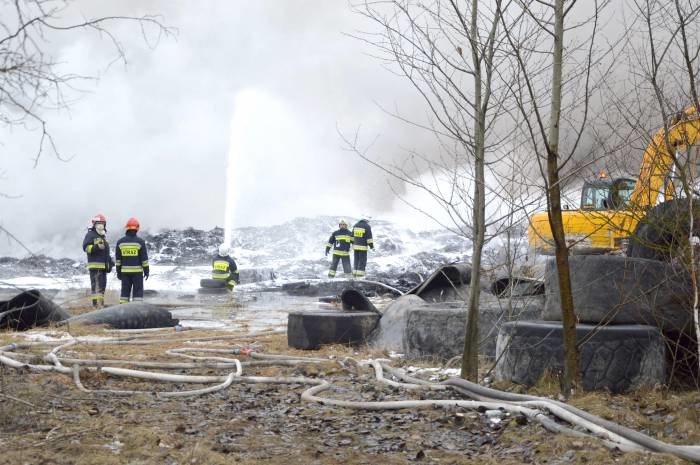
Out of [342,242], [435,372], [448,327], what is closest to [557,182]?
[435,372]

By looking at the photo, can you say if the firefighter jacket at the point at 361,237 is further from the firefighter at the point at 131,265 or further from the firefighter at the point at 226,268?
the firefighter at the point at 131,265

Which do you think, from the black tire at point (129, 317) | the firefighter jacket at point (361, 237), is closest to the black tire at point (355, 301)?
the black tire at point (129, 317)

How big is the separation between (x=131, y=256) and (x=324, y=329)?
20.5 ft

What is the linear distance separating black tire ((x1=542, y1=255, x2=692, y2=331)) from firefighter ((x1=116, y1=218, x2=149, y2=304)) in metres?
9.22

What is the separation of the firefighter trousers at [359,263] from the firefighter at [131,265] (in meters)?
6.96

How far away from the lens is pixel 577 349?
16.1ft

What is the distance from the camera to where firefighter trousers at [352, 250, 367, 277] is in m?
19.5

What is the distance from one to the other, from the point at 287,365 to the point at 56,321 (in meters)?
5.10

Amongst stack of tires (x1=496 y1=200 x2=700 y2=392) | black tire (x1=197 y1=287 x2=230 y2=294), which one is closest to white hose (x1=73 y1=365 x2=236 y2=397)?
stack of tires (x1=496 y1=200 x2=700 y2=392)

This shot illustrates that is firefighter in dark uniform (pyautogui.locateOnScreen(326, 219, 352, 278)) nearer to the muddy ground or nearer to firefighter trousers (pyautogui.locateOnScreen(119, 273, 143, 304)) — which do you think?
firefighter trousers (pyautogui.locateOnScreen(119, 273, 143, 304))

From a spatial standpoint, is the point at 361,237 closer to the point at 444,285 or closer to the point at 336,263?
the point at 336,263

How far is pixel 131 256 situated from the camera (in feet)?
44.4

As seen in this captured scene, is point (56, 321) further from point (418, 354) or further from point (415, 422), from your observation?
point (415, 422)

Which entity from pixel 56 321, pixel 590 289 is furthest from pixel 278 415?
pixel 56 321
